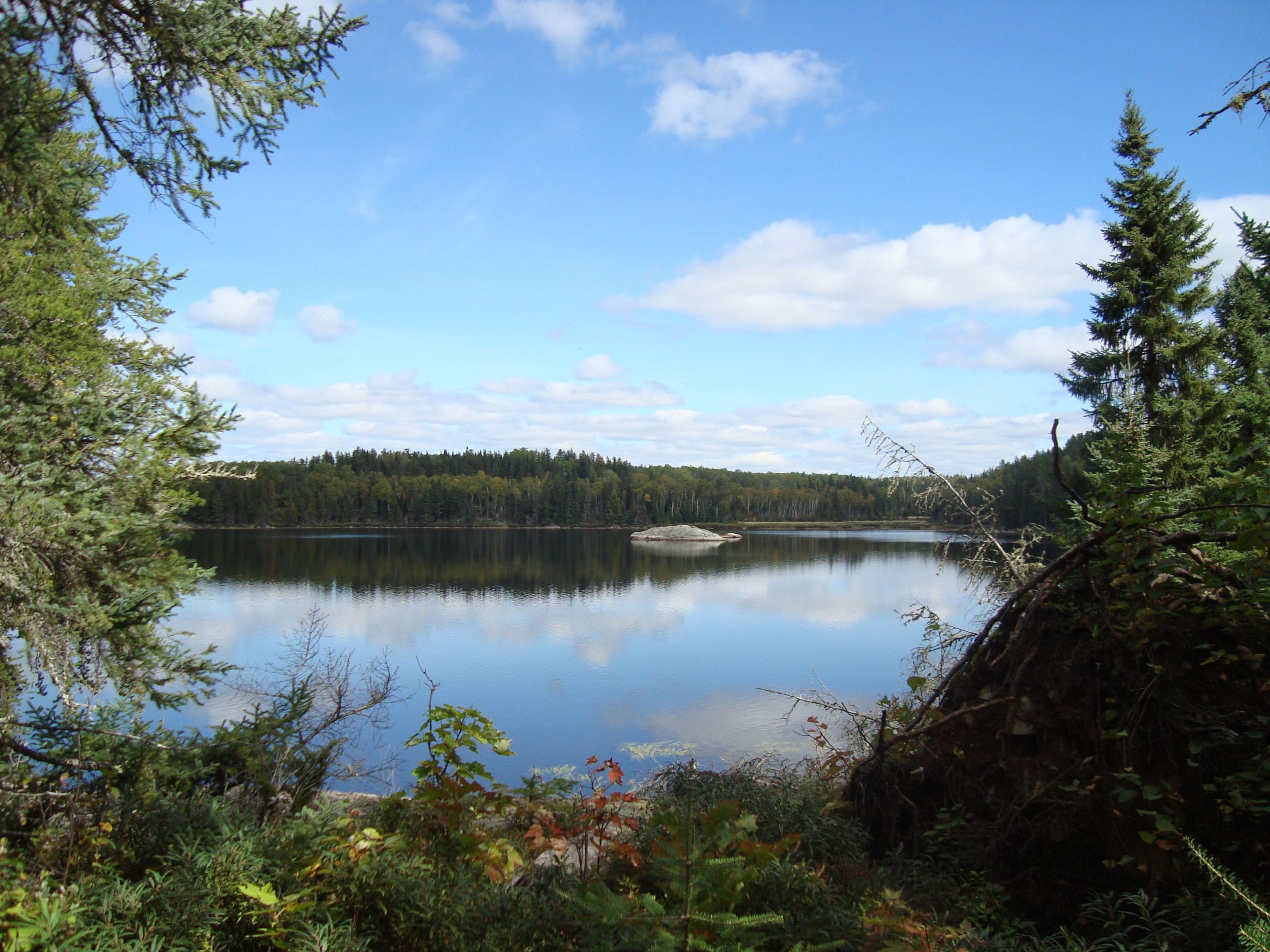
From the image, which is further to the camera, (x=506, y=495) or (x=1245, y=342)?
(x=506, y=495)

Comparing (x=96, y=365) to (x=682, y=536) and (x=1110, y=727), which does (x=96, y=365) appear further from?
(x=682, y=536)

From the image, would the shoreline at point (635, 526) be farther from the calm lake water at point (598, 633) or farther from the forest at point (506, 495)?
the calm lake water at point (598, 633)

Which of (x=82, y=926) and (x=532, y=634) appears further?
(x=532, y=634)

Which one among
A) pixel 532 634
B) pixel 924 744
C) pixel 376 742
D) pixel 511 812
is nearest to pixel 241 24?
pixel 511 812

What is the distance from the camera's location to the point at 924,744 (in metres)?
4.33

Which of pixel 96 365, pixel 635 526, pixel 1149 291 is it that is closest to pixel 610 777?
pixel 96 365

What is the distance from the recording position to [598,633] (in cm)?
2442

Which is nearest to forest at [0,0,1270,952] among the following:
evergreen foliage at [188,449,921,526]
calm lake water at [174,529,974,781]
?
calm lake water at [174,529,974,781]

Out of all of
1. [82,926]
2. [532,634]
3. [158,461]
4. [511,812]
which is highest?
[158,461]

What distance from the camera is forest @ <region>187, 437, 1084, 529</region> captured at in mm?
111250

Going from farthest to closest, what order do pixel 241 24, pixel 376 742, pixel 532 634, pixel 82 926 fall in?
pixel 532 634 < pixel 376 742 < pixel 241 24 < pixel 82 926

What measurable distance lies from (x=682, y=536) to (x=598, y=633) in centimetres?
6876

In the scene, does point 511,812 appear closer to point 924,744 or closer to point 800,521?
point 924,744

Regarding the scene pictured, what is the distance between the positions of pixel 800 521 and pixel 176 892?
136737mm
